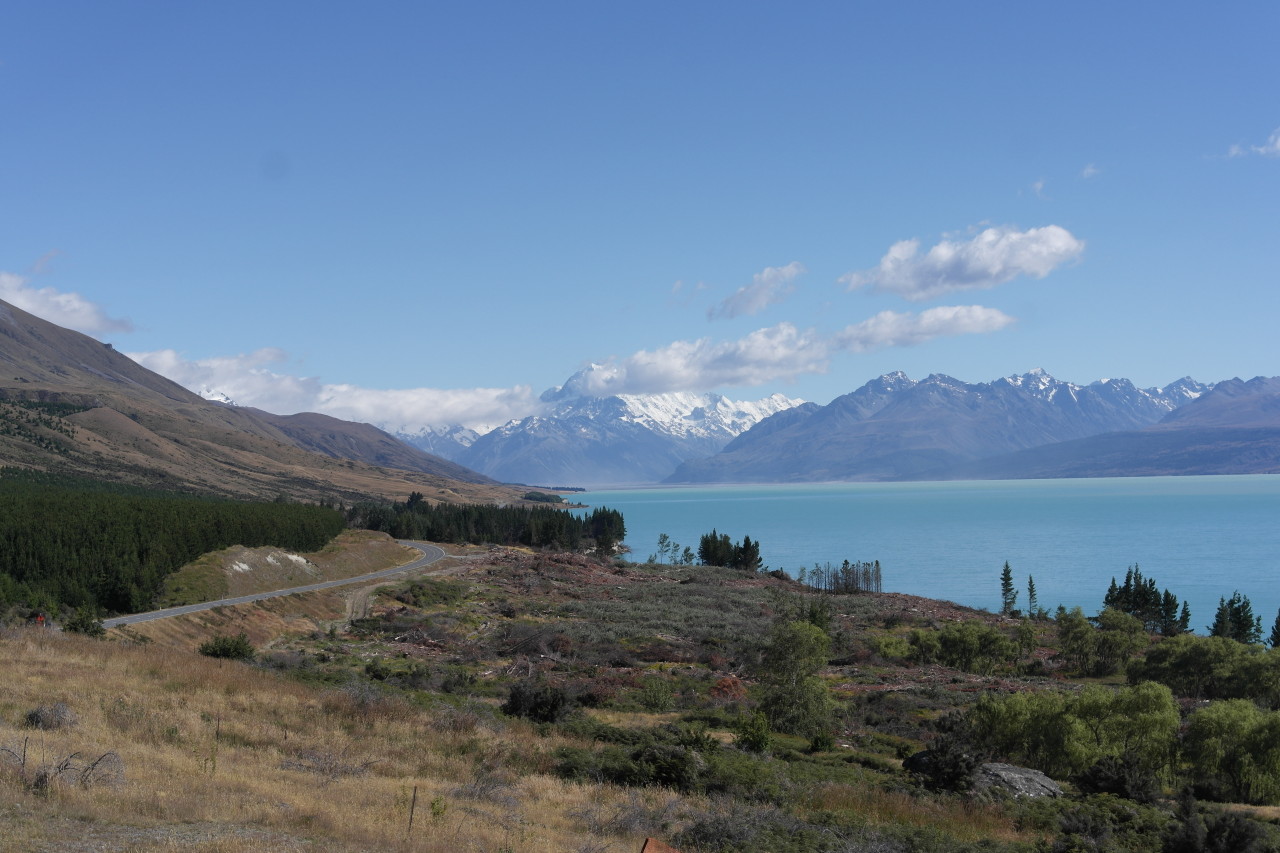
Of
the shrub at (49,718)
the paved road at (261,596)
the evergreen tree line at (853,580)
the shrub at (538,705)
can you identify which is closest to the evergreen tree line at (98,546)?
the paved road at (261,596)

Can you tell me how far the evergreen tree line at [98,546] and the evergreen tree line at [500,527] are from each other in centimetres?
7642

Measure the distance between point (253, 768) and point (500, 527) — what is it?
15572 centimetres

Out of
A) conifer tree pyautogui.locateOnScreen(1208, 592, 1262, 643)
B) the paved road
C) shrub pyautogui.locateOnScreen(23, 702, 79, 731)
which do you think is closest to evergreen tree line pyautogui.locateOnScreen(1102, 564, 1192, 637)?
conifer tree pyautogui.locateOnScreen(1208, 592, 1262, 643)

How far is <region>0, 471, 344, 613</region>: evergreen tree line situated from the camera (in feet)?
186

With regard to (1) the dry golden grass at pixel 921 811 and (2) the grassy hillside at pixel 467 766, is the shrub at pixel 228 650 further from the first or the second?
(1) the dry golden grass at pixel 921 811

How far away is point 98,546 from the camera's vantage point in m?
62.8

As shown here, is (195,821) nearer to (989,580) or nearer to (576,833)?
(576,833)

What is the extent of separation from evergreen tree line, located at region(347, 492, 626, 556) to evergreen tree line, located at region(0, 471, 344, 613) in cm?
7642

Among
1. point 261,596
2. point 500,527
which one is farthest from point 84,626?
point 500,527

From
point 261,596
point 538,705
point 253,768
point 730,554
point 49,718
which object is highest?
point 49,718

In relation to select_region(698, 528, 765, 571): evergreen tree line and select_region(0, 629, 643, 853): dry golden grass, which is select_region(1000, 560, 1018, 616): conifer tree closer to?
select_region(698, 528, 765, 571): evergreen tree line

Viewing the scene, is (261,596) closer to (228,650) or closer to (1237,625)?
(228,650)

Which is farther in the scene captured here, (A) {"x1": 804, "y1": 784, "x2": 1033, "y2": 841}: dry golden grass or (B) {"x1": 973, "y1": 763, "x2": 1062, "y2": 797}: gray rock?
(B) {"x1": 973, "y1": 763, "x2": 1062, "y2": 797}: gray rock

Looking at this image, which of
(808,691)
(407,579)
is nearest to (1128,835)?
(808,691)
